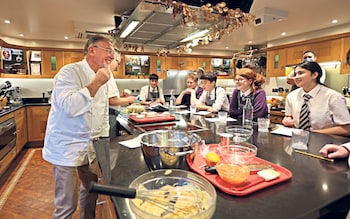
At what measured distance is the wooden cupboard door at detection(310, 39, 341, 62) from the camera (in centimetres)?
415

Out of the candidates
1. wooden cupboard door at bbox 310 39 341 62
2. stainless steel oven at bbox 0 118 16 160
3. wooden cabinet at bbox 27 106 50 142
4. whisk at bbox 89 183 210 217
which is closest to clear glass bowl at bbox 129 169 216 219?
whisk at bbox 89 183 210 217

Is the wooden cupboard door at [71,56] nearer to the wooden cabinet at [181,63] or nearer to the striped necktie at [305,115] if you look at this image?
the wooden cabinet at [181,63]

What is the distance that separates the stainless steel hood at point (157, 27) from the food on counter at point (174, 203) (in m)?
1.66

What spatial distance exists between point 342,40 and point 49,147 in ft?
16.2

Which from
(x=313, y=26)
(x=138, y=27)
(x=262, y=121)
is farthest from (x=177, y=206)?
(x=313, y=26)

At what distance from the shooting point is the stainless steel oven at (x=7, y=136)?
3.29m

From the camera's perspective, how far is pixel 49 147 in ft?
5.08

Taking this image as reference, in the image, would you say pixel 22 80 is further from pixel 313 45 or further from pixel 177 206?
pixel 313 45

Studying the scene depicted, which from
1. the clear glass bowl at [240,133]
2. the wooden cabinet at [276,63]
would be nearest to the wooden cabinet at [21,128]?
the clear glass bowl at [240,133]

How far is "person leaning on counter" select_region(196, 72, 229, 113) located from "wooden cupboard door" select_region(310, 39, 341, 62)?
2.57 metres

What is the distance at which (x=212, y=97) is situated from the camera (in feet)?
11.3

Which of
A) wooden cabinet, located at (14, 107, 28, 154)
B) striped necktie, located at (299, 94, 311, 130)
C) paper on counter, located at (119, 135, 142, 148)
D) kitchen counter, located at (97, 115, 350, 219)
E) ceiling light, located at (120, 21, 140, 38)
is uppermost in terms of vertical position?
ceiling light, located at (120, 21, 140, 38)

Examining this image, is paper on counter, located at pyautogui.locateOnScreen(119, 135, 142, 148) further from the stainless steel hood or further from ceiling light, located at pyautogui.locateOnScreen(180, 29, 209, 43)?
ceiling light, located at pyautogui.locateOnScreen(180, 29, 209, 43)

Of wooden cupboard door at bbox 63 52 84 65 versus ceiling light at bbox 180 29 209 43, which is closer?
ceiling light at bbox 180 29 209 43
